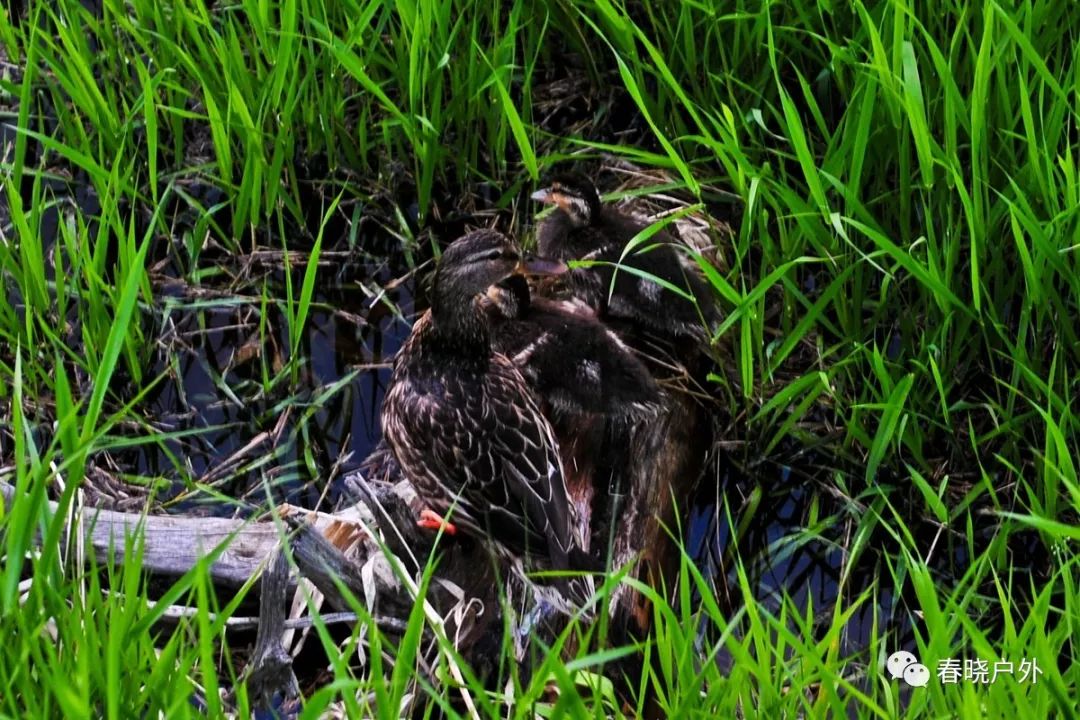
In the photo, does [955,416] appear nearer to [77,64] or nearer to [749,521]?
[749,521]

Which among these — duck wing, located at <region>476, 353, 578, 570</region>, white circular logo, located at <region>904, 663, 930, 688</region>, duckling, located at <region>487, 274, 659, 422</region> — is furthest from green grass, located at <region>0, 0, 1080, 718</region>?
duck wing, located at <region>476, 353, 578, 570</region>

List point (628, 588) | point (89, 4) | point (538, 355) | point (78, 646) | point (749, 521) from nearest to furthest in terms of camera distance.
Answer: point (78, 646) < point (628, 588) < point (749, 521) < point (538, 355) < point (89, 4)

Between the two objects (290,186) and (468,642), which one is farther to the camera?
(290,186)

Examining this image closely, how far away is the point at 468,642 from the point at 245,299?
1.22m

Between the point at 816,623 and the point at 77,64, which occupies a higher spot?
the point at 77,64

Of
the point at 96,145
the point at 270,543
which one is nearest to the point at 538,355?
the point at 270,543

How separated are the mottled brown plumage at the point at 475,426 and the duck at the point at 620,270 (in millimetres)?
337

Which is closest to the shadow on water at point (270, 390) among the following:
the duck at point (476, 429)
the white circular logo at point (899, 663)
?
the duck at point (476, 429)

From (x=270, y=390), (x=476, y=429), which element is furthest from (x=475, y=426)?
(x=270, y=390)

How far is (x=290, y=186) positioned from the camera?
385 cm

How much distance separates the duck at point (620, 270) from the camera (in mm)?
3490

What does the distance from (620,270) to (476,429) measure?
26.9 inches

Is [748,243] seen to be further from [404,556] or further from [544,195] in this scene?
[404,556]

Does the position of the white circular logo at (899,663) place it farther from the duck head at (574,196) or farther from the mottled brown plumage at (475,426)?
the duck head at (574,196)
